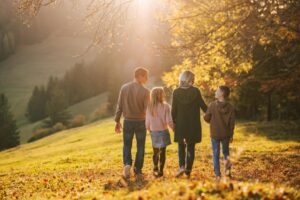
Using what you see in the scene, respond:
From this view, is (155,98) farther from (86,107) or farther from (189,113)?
(86,107)

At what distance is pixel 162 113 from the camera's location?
41.5 feet

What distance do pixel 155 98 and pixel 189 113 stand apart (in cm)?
102

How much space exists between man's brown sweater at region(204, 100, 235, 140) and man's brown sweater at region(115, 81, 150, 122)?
68.6 inches

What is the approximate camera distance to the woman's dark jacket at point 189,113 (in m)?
12.1

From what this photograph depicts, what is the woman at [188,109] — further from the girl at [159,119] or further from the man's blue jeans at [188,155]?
the girl at [159,119]

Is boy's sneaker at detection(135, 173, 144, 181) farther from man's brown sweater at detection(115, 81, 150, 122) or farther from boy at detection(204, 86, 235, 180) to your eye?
boy at detection(204, 86, 235, 180)

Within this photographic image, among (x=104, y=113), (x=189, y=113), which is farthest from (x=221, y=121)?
(x=104, y=113)

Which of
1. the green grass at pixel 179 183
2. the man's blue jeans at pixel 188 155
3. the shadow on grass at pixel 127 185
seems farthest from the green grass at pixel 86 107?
the shadow on grass at pixel 127 185

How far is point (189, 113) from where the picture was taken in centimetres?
1217

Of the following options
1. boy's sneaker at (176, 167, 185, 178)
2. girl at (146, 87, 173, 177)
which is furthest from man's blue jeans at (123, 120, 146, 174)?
boy's sneaker at (176, 167, 185, 178)

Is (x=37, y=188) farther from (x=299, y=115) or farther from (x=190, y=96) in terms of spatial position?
(x=299, y=115)

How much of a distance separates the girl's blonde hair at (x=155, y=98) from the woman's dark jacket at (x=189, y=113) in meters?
0.48

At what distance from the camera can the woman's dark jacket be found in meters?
12.1

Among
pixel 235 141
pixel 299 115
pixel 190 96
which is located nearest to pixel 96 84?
pixel 299 115
